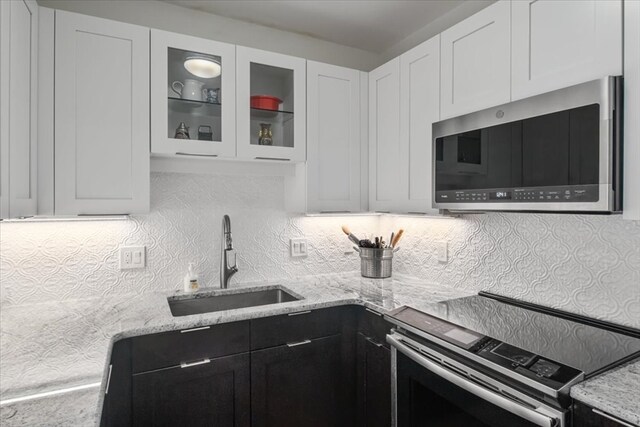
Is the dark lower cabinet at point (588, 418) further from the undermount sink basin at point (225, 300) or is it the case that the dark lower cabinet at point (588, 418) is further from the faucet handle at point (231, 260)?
the faucet handle at point (231, 260)

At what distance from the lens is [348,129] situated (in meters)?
2.18

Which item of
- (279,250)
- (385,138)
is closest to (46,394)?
(279,250)

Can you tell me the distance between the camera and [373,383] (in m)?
1.69

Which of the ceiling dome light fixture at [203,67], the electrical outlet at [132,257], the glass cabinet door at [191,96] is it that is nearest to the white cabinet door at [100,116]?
the glass cabinet door at [191,96]

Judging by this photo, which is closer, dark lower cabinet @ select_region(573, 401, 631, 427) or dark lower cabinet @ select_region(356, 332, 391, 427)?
dark lower cabinet @ select_region(573, 401, 631, 427)

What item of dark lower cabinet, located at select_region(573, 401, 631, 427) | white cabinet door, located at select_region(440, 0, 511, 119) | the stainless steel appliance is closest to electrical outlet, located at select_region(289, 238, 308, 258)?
the stainless steel appliance

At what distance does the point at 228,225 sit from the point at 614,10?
1765mm

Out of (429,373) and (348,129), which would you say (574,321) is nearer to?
(429,373)

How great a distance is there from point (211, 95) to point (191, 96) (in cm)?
10

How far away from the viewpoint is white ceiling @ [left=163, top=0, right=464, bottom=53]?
79.0 inches

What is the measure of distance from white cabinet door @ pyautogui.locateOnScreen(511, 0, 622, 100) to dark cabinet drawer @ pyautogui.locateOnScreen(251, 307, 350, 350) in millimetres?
1230

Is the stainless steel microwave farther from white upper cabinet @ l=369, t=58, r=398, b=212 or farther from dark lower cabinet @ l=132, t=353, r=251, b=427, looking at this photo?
dark lower cabinet @ l=132, t=353, r=251, b=427

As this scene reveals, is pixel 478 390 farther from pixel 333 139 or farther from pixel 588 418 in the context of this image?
pixel 333 139

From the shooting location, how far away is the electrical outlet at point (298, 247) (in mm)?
2295
